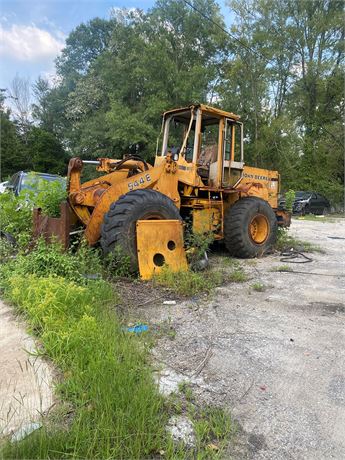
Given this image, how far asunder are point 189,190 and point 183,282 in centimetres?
222

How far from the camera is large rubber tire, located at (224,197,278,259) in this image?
22.3 ft

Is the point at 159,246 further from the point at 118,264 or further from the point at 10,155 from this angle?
the point at 10,155

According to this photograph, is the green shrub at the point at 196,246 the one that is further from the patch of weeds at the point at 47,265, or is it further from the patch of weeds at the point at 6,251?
the patch of weeds at the point at 6,251

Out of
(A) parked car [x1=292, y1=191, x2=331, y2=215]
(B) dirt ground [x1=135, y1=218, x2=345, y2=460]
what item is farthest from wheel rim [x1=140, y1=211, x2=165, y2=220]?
(A) parked car [x1=292, y1=191, x2=331, y2=215]

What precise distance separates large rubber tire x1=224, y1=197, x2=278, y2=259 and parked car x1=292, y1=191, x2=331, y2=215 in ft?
41.0

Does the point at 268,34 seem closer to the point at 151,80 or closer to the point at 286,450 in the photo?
the point at 151,80

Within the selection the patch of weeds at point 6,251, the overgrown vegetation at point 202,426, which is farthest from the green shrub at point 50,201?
the overgrown vegetation at point 202,426

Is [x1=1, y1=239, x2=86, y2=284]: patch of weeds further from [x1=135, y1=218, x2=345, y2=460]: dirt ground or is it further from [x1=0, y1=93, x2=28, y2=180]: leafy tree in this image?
[x1=0, y1=93, x2=28, y2=180]: leafy tree

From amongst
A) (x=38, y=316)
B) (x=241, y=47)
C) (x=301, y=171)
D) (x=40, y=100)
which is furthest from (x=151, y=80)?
(x=38, y=316)

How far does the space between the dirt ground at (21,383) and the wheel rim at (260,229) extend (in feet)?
16.7

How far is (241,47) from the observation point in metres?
24.3

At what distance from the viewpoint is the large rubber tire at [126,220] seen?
4875 millimetres

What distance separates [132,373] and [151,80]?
76.8 ft

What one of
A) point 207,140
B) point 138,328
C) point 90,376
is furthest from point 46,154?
point 90,376
